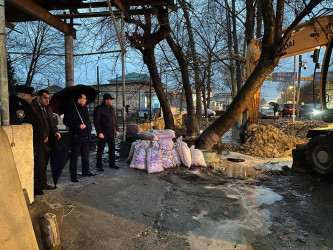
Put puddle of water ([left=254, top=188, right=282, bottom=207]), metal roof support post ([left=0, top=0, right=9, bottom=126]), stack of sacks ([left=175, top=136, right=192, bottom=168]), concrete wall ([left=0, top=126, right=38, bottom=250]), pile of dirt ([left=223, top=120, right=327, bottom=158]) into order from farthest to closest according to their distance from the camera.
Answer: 1. pile of dirt ([left=223, top=120, right=327, bottom=158])
2. stack of sacks ([left=175, top=136, right=192, bottom=168])
3. puddle of water ([left=254, top=188, right=282, bottom=207])
4. metal roof support post ([left=0, top=0, right=9, bottom=126])
5. concrete wall ([left=0, top=126, right=38, bottom=250])

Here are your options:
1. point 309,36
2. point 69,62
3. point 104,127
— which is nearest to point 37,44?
point 69,62

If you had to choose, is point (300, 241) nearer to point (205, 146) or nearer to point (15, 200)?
point (15, 200)

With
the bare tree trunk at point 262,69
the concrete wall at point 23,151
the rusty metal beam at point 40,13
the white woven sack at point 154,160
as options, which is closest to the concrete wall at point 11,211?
the concrete wall at point 23,151

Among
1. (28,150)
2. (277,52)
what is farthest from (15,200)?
(277,52)

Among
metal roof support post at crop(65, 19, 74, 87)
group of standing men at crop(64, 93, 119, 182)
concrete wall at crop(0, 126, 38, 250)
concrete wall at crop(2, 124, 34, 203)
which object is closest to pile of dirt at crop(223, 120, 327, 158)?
group of standing men at crop(64, 93, 119, 182)

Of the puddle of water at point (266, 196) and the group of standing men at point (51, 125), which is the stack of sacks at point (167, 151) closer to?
the group of standing men at point (51, 125)

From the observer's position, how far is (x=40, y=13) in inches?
230

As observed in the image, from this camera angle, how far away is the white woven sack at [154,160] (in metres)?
5.80

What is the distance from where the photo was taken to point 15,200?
2.06 meters

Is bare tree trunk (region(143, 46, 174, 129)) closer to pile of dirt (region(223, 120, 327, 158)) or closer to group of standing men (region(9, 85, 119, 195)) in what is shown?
pile of dirt (region(223, 120, 327, 158))

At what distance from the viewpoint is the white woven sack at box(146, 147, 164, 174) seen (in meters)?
5.80

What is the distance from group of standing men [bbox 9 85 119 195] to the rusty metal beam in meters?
1.90

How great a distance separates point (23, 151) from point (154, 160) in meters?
3.40

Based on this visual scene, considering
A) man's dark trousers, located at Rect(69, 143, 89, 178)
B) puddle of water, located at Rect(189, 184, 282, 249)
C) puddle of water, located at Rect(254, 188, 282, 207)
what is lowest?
puddle of water, located at Rect(254, 188, 282, 207)
